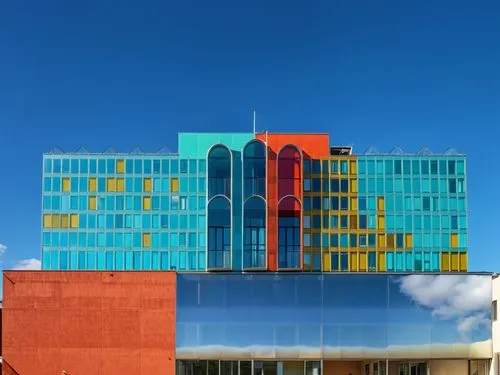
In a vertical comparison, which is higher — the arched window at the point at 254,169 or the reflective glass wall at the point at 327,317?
the arched window at the point at 254,169

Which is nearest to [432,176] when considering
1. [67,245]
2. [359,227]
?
[359,227]

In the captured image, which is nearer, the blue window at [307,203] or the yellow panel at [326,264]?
the yellow panel at [326,264]

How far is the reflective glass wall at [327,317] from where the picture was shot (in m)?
64.0

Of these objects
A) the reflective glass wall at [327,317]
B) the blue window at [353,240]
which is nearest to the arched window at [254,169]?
the reflective glass wall at [327,317]

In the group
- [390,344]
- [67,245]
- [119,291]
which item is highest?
[67,245]

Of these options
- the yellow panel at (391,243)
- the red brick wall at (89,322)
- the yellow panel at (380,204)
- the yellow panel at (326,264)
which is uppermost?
the yellow panel at (380,204)

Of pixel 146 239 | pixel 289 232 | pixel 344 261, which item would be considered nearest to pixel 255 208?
pixel 289 232

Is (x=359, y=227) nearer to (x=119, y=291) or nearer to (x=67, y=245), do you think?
(x=119, y=291)

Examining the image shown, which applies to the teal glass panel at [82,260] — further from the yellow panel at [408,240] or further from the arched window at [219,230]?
the yellow panel at [408,240]

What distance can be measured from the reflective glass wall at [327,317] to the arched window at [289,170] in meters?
8.10

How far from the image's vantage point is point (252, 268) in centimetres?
6581

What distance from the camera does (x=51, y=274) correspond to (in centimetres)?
6562

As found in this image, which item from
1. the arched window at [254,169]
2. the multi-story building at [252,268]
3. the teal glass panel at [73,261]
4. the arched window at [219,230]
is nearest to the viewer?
the multi-story building at [252,268]

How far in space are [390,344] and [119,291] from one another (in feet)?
80.1
